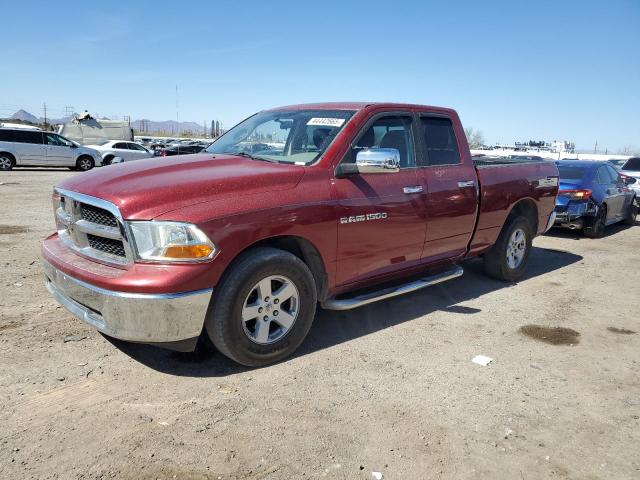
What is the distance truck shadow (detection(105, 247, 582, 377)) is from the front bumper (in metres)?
0.44

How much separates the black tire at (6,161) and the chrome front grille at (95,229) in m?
19.6

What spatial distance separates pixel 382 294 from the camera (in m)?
4.38

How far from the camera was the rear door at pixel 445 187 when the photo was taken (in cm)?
480

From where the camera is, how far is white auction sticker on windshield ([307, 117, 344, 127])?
4.30m

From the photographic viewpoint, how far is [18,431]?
9.36 ft

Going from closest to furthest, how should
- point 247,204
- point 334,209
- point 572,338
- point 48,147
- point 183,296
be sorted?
1. point 183,296
2. point 247,204
3. point 334,209
4. point 572,338
5. point 48,147

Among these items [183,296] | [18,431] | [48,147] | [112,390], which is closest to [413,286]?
[183,296]

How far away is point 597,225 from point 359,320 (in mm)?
7012

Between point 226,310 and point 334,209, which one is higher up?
point 334,209

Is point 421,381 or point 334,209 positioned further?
point 334,209

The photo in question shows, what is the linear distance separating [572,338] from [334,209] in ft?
8.39

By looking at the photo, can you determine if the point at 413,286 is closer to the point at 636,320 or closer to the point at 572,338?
the point at 572,338

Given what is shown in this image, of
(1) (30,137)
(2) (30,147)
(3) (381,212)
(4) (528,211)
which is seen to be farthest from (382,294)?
(1) (30,137)

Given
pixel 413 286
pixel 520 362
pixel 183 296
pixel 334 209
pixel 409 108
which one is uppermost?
pixel 409 108
